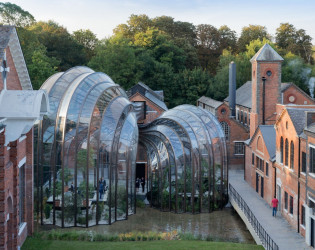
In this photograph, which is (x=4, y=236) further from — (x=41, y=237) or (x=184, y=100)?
(x=184, y=100)

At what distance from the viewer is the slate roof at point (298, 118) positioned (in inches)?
939

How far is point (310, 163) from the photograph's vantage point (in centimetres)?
2125

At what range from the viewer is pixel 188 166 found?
30469 mm

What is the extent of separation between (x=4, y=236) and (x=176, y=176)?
52.4 ft

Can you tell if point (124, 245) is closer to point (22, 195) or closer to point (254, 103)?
point (22, 195)

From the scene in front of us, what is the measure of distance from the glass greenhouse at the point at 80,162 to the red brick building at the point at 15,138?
391 centimetres

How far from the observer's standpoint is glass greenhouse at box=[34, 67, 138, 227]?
25656 mm

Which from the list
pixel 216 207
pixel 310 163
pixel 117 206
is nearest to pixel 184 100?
pixel 216 207

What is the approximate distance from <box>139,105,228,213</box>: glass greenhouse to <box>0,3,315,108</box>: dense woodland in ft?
58.7

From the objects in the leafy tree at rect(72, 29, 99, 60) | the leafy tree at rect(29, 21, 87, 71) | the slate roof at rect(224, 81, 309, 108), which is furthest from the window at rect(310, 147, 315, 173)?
the leafy tree at rect(72, 29, 99, 60)

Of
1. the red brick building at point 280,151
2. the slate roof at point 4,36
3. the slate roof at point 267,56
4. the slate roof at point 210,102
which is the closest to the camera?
the slate roof at point 4,36

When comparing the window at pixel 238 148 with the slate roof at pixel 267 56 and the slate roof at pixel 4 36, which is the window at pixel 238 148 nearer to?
the slate roof at pixel 267 56

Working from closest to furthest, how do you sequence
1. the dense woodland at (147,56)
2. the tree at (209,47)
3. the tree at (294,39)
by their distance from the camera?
the dense woodland at (147,56)
the tree at (294,39)
the tree at (209,47)

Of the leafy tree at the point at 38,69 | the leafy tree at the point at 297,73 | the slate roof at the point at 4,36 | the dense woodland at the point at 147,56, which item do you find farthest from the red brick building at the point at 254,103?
the slate roof at the point at 4,36
